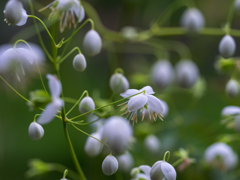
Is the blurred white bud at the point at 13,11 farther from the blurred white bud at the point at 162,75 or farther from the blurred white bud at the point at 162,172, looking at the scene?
the blurred white bud at the point at 162,75

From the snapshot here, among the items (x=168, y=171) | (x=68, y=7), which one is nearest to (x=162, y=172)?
(x=168, y=171)

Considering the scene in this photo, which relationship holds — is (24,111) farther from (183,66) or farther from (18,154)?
(183,66)

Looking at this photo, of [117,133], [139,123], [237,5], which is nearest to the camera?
[117,133]

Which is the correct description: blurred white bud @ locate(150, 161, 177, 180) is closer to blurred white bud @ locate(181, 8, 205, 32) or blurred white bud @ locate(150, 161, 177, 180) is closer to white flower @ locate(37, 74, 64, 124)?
white flower @ locate(37, 74, 64, 124)

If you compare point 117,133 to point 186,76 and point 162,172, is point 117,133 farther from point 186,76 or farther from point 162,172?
point 186,76

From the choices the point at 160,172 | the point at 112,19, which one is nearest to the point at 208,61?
→ the point at 112,19

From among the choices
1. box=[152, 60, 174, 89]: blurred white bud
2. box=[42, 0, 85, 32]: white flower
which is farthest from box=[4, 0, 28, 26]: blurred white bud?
box=[152, 60, 174, 89]: blurred white bud

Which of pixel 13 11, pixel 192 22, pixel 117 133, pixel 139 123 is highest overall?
pixel 192 22
